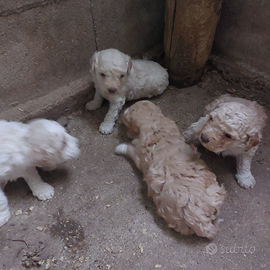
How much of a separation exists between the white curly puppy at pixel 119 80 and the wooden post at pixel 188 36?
251 mm

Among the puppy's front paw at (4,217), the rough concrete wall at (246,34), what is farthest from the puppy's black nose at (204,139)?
the puppy's front paw at (4,217)

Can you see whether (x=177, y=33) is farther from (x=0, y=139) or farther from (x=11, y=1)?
(x=0, y=139)

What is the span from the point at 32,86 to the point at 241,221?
9.16 feet

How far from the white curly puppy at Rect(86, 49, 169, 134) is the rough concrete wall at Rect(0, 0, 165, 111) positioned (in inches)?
16.0

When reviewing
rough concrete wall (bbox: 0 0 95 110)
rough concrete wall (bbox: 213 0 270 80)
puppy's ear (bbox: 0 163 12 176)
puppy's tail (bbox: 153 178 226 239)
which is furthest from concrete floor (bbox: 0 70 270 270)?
rough concrete wall (bbox: 213 0 270 80)

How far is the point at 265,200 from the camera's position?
8.14 ft

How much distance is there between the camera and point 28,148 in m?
2.08

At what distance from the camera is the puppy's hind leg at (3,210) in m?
2.14

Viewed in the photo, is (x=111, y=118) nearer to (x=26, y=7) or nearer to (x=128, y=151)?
(x=128, y=151)

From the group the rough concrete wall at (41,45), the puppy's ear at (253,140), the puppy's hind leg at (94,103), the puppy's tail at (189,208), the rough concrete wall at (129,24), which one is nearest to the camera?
the puppy's tail at (189,208)

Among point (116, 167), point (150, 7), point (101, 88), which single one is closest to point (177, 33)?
point (150, 7)

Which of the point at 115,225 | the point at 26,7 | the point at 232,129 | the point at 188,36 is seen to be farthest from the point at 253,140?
the point at 26,7

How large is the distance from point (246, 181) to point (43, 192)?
216 centimetres

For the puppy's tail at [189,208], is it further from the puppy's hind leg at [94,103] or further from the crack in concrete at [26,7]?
the crack in concrete at [26,7]
